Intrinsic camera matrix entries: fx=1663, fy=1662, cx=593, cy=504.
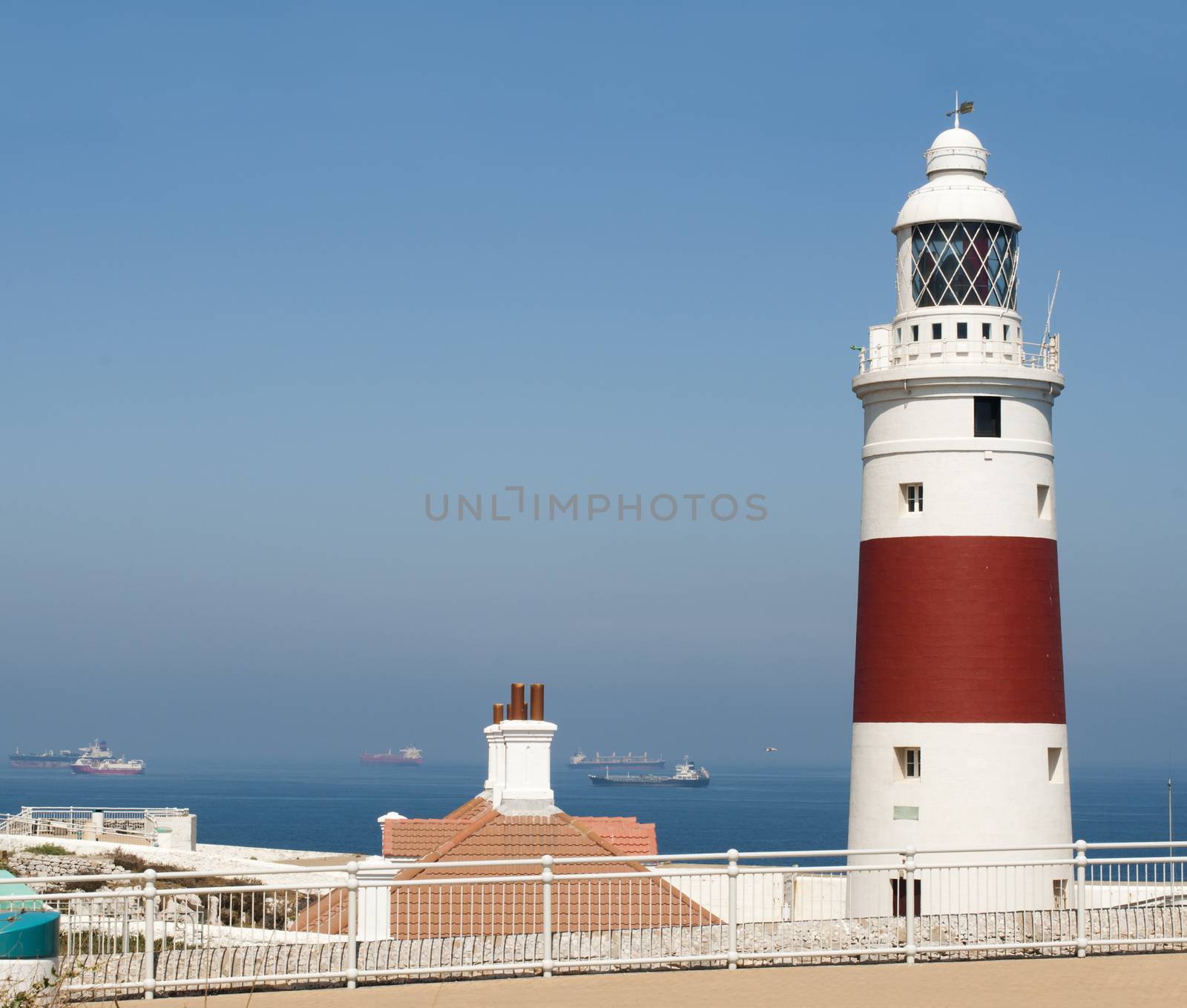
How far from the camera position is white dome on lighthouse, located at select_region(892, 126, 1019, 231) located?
24.5 metres

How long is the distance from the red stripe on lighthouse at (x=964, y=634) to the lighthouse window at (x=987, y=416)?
1594 mm

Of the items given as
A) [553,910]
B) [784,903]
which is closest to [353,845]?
[784,903]

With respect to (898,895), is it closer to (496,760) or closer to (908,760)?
(908,760)

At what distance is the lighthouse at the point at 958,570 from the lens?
23.2 m

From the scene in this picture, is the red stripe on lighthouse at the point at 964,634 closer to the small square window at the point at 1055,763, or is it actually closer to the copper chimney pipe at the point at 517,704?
the small square window at the point at 1055,763

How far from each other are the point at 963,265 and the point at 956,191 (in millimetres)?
1093

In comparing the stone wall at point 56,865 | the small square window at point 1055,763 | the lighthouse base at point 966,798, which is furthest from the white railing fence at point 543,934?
the stone wall at point 56,865

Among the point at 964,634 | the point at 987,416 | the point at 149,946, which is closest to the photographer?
the point at 149,946

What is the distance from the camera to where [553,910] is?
59.2ft

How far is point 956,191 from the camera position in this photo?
80.6 feet

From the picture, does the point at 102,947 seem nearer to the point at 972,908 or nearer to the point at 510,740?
the point at 510,740

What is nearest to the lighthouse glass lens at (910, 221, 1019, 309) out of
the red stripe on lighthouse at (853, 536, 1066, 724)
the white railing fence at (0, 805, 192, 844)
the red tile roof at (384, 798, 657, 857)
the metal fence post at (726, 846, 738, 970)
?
the red stripe on lighthouse at (853, 536, 1066, 724)

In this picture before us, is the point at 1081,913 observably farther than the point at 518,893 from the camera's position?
No

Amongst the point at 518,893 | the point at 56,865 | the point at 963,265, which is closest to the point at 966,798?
the point at 518,893
